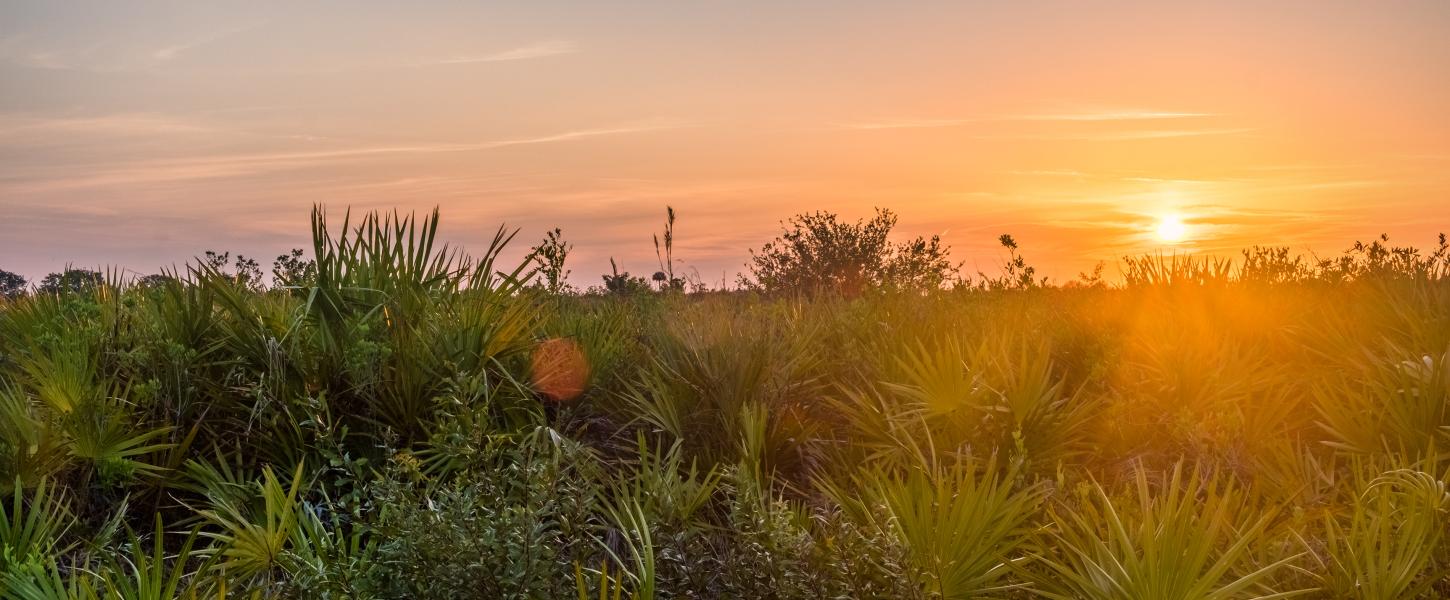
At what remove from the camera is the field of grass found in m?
3.01

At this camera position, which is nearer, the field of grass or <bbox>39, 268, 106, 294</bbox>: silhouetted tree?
the field of grass

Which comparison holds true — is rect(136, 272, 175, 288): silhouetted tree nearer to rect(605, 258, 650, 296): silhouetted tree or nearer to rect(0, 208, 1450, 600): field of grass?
rect(0, 208, 1450, 600): field of grass

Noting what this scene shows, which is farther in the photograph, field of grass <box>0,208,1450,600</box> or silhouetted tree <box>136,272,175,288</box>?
silhouetted tree <box>136,272,175,288</box>

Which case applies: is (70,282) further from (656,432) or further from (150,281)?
(656,432)

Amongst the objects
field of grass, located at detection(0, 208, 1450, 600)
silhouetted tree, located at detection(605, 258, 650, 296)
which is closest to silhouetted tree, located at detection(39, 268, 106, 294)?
field of grass, located at detection(0, 208, 1450, 600)

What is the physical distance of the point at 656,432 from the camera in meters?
5.34

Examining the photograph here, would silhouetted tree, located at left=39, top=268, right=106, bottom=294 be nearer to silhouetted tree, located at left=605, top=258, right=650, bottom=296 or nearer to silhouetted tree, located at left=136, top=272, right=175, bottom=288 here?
silhouetted tree, located at left=136, top=272, right=175, bottom=288

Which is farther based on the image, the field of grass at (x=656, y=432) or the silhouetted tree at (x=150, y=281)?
the silhouetted tree at (x=150, y=281)

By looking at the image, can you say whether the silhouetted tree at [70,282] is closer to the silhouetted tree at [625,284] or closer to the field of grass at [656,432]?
the field of grass at [656,432]

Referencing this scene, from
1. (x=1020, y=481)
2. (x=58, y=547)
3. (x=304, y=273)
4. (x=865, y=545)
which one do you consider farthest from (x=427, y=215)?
(x=865, y=545)

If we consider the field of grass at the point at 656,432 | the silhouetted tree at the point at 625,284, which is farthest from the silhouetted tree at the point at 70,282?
the silhouetted tree at the point at 625,284

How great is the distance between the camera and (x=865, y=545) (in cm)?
254

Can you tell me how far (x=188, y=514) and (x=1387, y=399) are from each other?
5.43 meters

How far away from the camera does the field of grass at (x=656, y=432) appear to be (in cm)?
301
